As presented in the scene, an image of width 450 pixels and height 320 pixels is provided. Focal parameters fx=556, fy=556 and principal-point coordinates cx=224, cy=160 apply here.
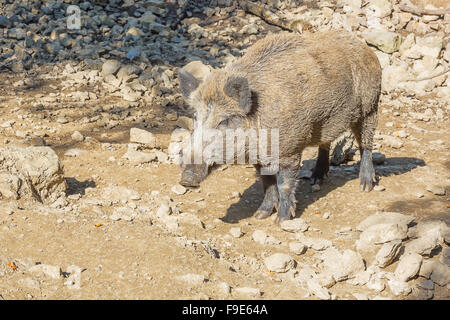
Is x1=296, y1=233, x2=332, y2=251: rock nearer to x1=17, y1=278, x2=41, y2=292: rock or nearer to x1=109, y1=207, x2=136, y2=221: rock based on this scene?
x1=109, y1=207, x2=136, y2=221: rock

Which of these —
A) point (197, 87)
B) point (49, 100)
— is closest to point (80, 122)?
point (49, 100)

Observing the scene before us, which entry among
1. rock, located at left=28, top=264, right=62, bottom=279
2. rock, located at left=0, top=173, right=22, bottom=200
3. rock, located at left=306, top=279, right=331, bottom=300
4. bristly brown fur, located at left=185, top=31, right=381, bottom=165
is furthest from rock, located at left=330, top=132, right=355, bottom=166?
rock, located at left=28, top=264, right=62, bottom=279

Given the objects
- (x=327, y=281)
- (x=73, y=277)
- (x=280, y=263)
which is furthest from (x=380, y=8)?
(x=73, y=277)

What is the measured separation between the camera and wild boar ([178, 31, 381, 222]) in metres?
4.99

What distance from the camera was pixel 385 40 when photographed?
34.1 feet

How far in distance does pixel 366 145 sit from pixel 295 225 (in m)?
1.65

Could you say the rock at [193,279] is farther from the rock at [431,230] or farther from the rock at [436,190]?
the rock at [436,190]

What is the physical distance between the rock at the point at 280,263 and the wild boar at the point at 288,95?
2.99 ft

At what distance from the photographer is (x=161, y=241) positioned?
453 centimetres

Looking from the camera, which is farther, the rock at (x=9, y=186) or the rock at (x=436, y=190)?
the rock at (x=436, y=190)

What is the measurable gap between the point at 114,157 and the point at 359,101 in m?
2.96

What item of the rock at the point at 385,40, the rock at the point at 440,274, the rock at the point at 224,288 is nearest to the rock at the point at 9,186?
the rock at the point at 224,288

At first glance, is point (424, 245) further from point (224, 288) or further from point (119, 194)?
point (119, 194)

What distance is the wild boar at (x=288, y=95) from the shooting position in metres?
4.99
